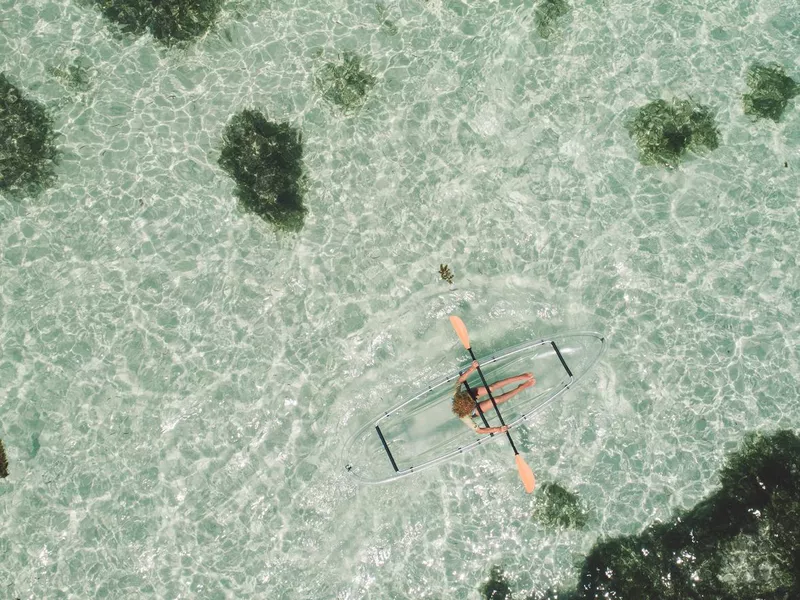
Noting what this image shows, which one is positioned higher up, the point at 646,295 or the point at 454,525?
the point at 646,295

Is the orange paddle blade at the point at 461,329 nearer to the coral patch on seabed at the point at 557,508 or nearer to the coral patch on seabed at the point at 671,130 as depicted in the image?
the coral patch on seabed at the point at 557,508

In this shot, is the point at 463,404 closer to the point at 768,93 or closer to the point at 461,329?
the point at 461,329

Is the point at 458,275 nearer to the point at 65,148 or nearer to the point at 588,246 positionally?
the point at 588,246

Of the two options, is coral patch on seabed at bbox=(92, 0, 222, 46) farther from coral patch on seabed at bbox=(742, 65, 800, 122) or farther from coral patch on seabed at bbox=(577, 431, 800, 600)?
coral patch on seabed at bbox=(577, 431, 800, 600)

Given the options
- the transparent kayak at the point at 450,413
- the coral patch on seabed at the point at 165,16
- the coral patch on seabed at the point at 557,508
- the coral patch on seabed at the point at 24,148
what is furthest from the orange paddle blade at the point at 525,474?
the coral patch on seabed at the point at 24,148

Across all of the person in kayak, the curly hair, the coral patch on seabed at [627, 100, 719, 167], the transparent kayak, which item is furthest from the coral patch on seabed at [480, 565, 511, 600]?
the coral patch on seabed at [627, 100, 719, 167]

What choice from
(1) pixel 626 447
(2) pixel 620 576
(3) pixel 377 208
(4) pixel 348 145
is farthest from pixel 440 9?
(2) pixel 620 576

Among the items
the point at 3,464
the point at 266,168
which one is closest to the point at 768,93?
the point at 266,168
